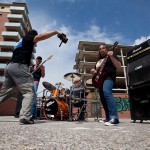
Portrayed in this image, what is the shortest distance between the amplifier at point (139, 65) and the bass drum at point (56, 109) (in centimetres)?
197

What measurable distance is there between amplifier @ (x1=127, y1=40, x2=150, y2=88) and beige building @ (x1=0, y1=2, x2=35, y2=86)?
3410 cm

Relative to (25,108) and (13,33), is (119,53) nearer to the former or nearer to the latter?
(13,33)

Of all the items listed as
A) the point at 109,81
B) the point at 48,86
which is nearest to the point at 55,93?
the point at 48,86

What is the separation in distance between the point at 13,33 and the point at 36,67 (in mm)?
36017

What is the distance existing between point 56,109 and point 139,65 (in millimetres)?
2609

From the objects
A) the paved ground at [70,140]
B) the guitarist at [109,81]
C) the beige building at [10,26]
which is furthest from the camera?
the beige building at [10,26]

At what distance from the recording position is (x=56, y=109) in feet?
20.4

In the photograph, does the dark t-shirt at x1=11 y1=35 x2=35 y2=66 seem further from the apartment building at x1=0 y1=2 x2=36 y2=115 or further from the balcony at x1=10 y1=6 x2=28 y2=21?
the balcony at x1=10 y1=6 x2=28 y2=21

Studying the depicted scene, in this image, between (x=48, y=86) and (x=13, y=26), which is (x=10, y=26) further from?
(x=48, y=86)

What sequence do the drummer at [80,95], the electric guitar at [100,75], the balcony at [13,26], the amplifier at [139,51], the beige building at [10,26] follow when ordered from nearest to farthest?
1. the electric guitar at [100,75]
2. the amplifier at [139,51]
3. the drummer at [80,95]
4. the beige building at [10,26]
5. the balcony at [13,26]

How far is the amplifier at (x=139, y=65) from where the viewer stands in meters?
4.80

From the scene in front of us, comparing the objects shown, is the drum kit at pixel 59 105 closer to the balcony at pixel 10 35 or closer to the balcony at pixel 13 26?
the balcony at pixel 10 35

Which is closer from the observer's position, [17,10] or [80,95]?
[80,95]

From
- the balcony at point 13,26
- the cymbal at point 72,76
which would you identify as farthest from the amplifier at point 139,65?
the balcony at point 13,26
